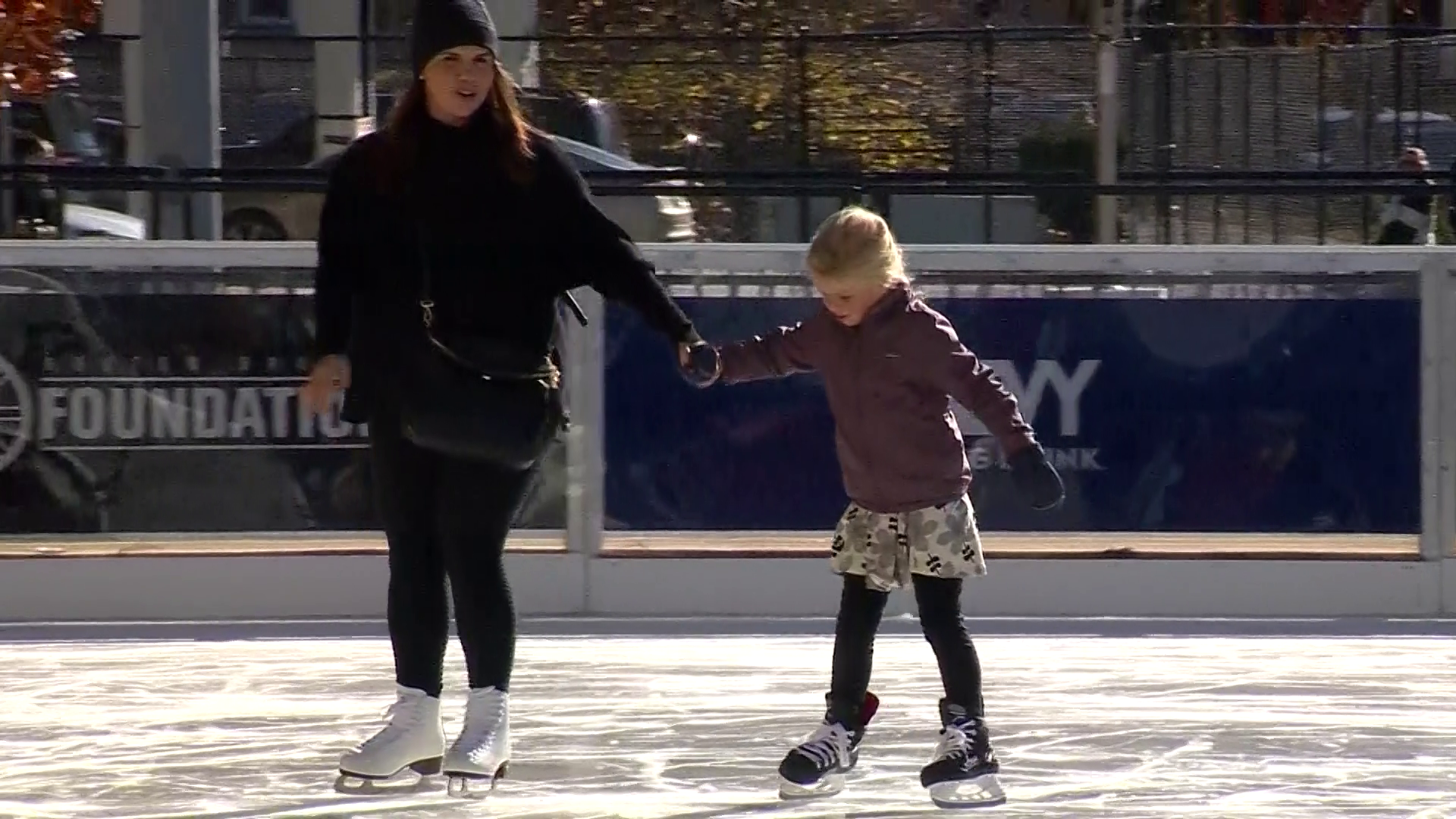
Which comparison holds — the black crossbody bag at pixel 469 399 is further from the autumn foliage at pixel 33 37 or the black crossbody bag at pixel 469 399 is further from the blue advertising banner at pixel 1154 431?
the autumn foliage at pixel 33 37

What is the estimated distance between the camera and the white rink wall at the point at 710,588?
286 inches

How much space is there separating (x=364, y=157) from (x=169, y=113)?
527 cm

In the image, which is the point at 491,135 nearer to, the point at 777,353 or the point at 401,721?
the point at 777,353

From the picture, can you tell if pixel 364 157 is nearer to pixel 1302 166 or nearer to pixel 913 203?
pixel 913 203

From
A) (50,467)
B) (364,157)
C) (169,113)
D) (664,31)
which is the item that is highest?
(664,31)

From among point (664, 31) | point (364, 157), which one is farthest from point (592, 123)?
point (364, 157)

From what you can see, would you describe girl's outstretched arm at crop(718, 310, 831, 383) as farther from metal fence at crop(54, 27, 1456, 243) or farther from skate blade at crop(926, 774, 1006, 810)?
metal fence at crop(54, 27, 1456, 243)

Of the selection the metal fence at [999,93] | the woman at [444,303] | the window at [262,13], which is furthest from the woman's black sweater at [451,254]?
the window at [262,13]

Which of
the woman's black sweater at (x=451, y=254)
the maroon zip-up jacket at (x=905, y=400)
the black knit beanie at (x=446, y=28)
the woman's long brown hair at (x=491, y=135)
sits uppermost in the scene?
the black knit beanie at (x=446, y=28)

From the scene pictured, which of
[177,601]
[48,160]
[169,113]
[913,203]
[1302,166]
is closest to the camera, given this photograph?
[177,601]

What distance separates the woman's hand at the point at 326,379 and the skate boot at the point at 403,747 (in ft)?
2.01

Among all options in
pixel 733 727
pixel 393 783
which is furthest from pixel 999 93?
pixel 393 783

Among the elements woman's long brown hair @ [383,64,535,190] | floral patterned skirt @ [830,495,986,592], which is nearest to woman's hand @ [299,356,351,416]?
woman's long brown hair @ [383,64,535,190]

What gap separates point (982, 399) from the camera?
469 cm
